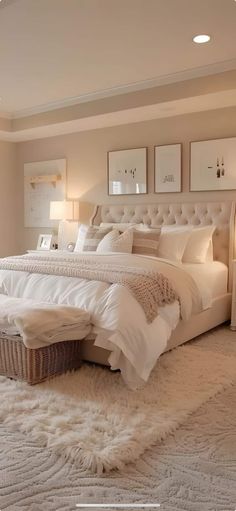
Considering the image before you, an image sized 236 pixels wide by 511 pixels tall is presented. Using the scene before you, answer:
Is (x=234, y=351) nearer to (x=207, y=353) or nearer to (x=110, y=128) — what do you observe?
(x=207, y=353)

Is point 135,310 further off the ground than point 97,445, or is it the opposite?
point 135,310

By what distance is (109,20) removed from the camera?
3279mm

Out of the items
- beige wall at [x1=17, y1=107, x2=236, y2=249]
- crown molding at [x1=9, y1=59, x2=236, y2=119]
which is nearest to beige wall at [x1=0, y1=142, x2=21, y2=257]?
beige wall at [x1=17, y1=107, x2=236, y2=249]

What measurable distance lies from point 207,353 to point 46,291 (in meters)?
1.38

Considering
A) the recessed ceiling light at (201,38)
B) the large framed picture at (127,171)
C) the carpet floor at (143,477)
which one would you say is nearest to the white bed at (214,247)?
the large framed picture at (127,171)

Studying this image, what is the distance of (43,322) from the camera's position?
2.75m

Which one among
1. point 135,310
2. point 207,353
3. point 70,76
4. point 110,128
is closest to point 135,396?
point 135,310

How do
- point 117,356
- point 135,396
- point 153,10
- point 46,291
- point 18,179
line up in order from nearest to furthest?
point 135,396, point 117,356, point 153,10, point 46,291, point 18,179

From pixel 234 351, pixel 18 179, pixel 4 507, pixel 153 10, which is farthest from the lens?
pixel 18 179

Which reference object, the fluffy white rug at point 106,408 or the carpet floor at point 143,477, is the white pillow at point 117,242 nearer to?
the fluffy white rug at point 106,408

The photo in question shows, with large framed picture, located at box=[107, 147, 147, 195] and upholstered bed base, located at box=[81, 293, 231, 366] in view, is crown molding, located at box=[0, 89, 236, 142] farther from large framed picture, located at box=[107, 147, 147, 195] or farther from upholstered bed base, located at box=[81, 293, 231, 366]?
upholstered bed base, located at box=[81, 293, 231, 366]

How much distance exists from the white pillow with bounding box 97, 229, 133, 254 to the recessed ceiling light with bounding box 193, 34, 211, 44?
71.0 inches

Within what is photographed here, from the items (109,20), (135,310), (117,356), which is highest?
(109,20)

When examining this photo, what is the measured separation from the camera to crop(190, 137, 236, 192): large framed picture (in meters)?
4.72
